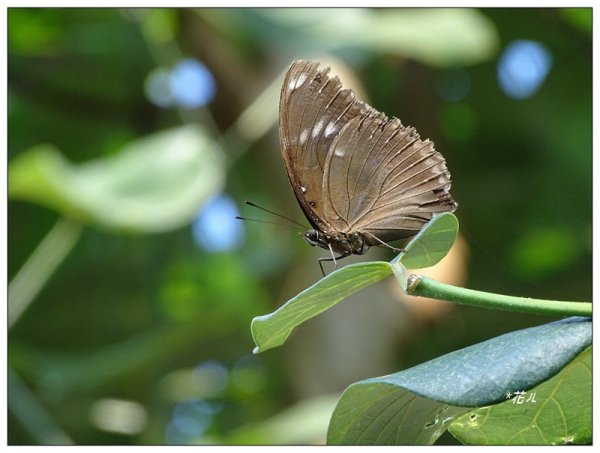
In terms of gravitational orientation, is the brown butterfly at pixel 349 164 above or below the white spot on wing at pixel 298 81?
below

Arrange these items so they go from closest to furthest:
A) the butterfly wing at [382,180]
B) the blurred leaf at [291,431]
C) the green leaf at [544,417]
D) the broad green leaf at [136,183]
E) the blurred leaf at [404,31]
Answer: the green leaf at [544,417]
the butterfly wing at [382,180]
the blurred leaf at [291,431]
the broad green leaf at [136,183]
the blurred leaf at [404,31]

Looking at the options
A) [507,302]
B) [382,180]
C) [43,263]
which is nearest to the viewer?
[507,302]

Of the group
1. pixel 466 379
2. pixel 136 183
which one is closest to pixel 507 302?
pixel 466 379

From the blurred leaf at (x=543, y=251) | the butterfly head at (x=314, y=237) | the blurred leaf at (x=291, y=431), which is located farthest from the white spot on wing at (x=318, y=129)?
the blurred leaf at (x=543, y=251)

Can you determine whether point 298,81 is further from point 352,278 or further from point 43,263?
point 43,263

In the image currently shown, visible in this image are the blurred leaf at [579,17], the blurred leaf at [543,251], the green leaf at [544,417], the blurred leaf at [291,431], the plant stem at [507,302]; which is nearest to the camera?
the plant stem at [507,302]

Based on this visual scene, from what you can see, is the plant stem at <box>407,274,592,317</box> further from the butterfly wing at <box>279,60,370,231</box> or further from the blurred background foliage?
the blurred background foliage

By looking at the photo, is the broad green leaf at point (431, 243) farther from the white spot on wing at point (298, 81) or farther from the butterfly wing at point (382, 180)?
the white spot on wing at point (298, 81)

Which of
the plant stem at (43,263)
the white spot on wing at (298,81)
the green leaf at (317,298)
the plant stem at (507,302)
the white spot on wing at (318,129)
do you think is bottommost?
the plant stem at (507,302)
